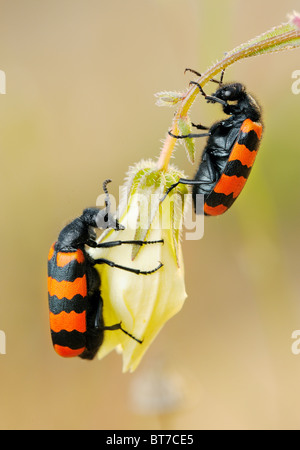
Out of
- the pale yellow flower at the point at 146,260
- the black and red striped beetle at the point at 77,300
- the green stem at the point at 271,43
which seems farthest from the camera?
the black and red striped beetle at the point at 77,300

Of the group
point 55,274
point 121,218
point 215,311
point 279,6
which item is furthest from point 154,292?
point 279,6

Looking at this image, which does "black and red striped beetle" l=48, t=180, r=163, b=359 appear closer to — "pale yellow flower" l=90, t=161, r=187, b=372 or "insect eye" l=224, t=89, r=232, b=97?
"pale yellow flower" l=90, t=161, r=187, b=372

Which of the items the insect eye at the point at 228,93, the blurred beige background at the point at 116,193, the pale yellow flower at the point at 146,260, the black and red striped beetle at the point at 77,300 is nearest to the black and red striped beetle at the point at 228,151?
the insect eye at the point at 228,93

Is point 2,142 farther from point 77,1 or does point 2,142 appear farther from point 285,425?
point 285,425

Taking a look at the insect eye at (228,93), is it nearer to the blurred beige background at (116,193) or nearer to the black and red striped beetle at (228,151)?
the black and red striped beetle at (228,151)

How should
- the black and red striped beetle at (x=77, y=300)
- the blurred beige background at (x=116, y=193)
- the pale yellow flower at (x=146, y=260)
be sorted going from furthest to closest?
1. the blurred beige background at (x=116, y=193)
2. the black and red striped beetle at (x=77, y=300)
3. the pale yellow flower at (x=146, y=260)

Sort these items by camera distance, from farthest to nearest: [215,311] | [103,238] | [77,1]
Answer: [77,1], [215,311], [103,238]

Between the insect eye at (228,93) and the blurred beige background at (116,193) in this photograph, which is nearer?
the insect eye at (228,93)
